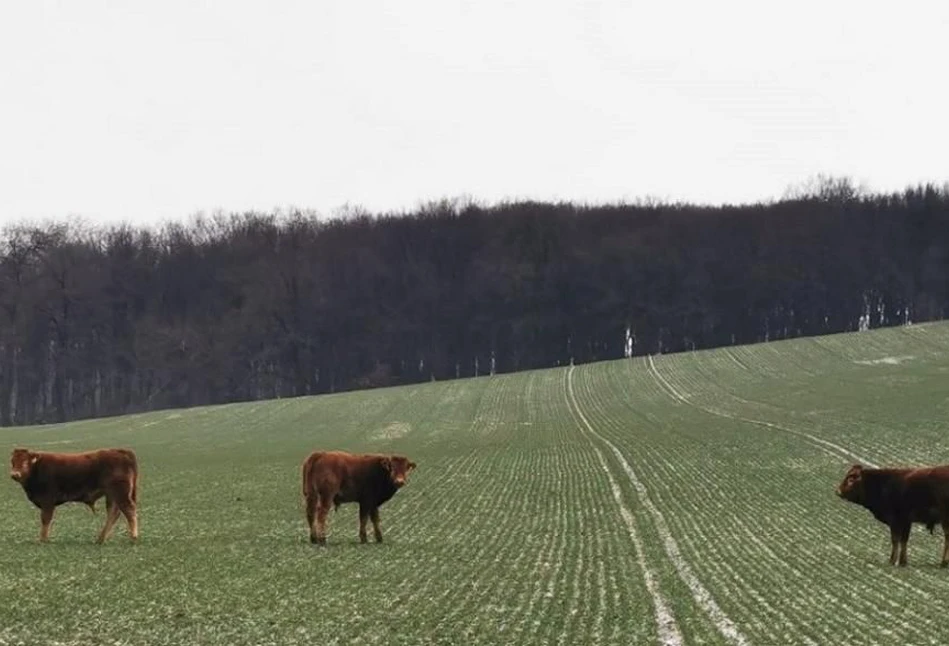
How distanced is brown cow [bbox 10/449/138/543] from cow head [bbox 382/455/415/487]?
16.9ft

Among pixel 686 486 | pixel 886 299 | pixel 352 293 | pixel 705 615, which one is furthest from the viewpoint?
pixel 352 293

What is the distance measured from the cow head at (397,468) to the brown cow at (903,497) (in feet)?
29.0

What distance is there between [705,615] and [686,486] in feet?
69.5

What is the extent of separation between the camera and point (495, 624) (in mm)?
13141

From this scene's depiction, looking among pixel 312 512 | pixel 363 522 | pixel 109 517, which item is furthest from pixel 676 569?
pixel 109 517

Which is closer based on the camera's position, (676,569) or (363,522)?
(676,569)

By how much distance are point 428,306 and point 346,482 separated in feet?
333

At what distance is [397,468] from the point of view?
70.8 feet

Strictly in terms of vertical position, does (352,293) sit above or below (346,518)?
above

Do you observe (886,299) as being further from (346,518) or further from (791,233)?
(346,518)

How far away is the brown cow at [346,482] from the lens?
2102 centimetres

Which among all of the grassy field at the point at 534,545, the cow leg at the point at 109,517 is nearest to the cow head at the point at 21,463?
the grassy field at the point at 534,545

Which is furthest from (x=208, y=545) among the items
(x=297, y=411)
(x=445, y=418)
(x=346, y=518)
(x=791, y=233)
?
(x=791, y=233)

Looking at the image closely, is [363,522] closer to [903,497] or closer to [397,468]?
[397,468]
